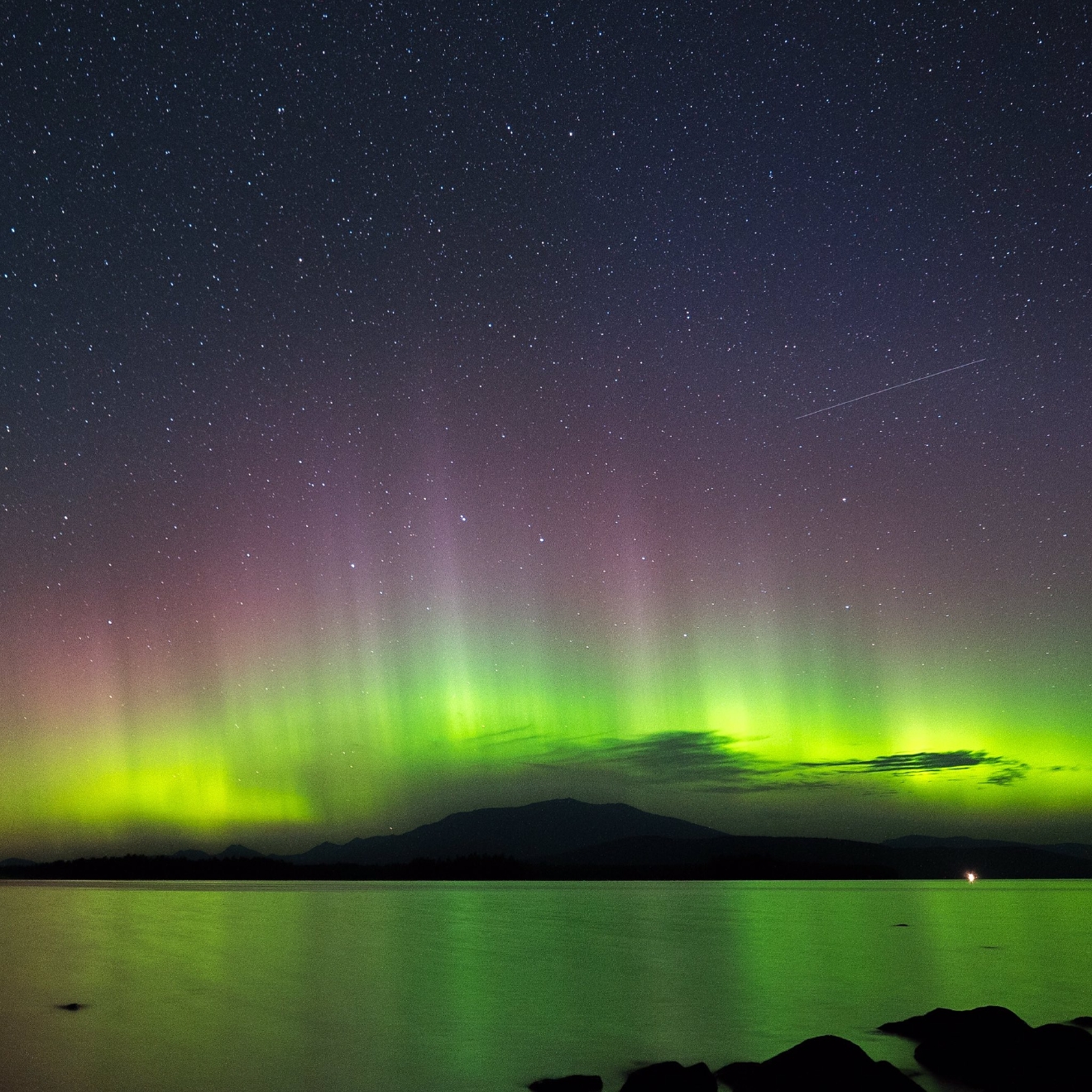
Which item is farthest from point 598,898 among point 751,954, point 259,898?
point 751,954

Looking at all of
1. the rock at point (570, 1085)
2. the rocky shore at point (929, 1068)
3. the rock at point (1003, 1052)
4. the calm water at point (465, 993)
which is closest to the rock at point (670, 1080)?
the rocky shore at point (929, 1068)

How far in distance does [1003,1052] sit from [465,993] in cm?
1388

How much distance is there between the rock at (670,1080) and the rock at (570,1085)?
1.42 metres

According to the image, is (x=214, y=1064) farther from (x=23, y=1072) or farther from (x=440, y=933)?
(x=440, y=933)

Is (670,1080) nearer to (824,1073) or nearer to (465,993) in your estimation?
(824,1073)

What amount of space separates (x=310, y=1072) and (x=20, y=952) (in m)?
21.3

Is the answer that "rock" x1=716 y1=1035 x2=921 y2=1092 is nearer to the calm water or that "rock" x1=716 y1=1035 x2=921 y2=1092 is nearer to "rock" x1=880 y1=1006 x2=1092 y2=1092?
"rock" x1=880 y1=1006 x2=1092 y2=1092

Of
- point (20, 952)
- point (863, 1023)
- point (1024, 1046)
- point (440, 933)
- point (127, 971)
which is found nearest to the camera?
point (1024, 1046)

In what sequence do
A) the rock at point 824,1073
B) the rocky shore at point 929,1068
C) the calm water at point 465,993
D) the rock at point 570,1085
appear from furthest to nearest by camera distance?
the calm water at point 465,993
the rock at point 570,1085
the rocky shore at point 929,1068
the rock at point 824,1073

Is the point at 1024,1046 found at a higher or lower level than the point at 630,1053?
higher

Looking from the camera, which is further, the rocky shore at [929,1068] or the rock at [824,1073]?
the rocky shore at [929,1068]

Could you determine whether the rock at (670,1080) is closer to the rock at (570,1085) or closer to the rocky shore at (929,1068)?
the rocky shore at (929,1068)

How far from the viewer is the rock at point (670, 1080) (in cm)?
973

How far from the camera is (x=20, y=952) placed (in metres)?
29.6
